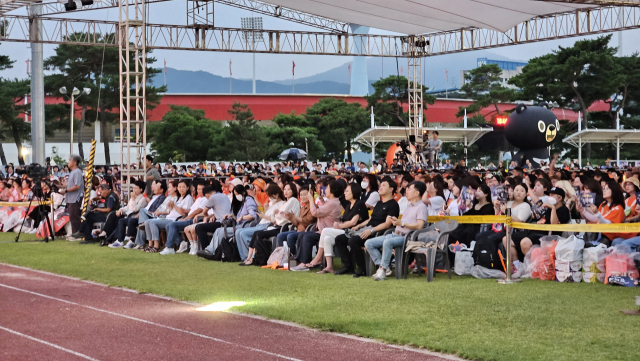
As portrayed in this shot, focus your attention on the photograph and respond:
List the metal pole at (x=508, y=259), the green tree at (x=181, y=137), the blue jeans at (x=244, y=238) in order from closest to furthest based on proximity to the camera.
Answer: the metal pole at (x=508, y=259) → the blue jeans at (x=244, y=238) → the green tree at (x=181, y=137)

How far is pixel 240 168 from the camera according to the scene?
30.4m

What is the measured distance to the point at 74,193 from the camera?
15477 mm

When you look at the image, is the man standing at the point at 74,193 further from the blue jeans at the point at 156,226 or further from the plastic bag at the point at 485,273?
the plastic bag at the point at 485,273

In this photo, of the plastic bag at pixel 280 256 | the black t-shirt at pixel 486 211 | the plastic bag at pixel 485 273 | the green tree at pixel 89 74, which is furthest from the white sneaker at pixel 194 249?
the green tree at pixel 89 74

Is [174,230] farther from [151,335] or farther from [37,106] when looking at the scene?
[37,106]

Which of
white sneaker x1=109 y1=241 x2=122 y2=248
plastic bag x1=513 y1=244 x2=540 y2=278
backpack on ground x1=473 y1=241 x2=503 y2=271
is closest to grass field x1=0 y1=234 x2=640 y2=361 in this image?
plastic bag x1=513 y1=244 x2=540 y2=278

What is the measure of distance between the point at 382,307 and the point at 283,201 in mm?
4474

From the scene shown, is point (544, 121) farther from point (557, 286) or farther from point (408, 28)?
point (557, 286)

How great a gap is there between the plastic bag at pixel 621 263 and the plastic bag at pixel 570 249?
382mm

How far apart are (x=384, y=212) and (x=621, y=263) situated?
2.99 meters

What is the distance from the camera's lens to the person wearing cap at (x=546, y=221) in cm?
907

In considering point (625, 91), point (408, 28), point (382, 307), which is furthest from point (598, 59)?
point (382, 307)

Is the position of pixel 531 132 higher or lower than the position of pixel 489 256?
higher

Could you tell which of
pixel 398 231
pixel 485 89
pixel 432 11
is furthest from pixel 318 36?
pixel 485 89
